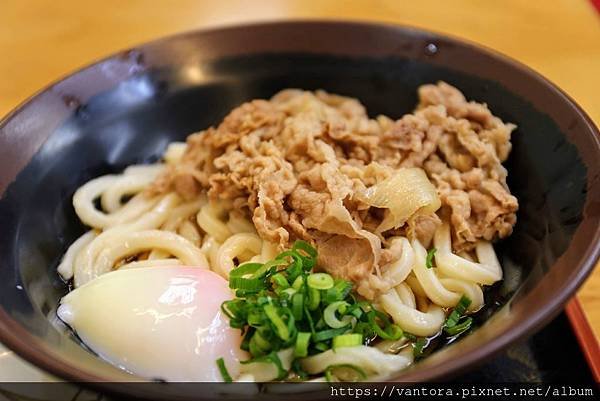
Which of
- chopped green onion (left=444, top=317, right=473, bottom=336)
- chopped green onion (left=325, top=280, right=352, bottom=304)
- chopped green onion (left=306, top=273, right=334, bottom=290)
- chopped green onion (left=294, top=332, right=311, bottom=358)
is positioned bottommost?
chopped green onion (left=444, top=317, right=473, bottom=336)

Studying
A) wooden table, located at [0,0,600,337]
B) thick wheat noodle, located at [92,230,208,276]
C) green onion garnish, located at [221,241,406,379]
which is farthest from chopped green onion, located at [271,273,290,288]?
wooden table, located at [0,0,600,337]

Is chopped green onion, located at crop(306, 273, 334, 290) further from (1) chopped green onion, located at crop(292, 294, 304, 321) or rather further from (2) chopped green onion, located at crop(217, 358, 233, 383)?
(2) chopped green onion, located at crop(217, 358, 233, 383)

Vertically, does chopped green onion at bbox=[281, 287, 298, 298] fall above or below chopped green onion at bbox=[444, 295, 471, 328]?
above

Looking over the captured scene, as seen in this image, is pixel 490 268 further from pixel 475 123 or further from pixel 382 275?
pixel 475 123

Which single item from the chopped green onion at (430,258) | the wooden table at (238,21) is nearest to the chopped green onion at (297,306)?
the chopped green onion at (430,258)

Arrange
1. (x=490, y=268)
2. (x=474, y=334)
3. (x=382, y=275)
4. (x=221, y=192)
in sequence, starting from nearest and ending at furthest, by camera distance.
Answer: (x=474, y=334) < (x=382, y=275) < (x=490, y=268) < (x=221, y=192)

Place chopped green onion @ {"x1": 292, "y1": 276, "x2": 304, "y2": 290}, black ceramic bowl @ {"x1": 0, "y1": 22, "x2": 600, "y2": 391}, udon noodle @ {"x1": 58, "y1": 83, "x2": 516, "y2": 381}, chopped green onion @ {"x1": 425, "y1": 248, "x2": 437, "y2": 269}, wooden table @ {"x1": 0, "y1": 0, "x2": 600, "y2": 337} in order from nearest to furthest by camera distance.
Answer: black ceramic bowl @ {"x1": 0, "y1": 22, "x2": 600, "y2": 391}
chopped green onion @ {"x1": 292, "y1": 276, "x2": 304, "y2": 290}
udon noodle @ {"x1": 58, "y1": 83, "x2": 516, "y2": 381}
chopped green onion @ {"x1": 425, "y1": 248, "x2": 437, "y2": 269}
wooden table @ {"x1": 0, "y1": 0, "x2": 600, "y2": 337}

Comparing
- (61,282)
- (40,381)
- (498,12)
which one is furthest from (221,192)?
(498,12)
